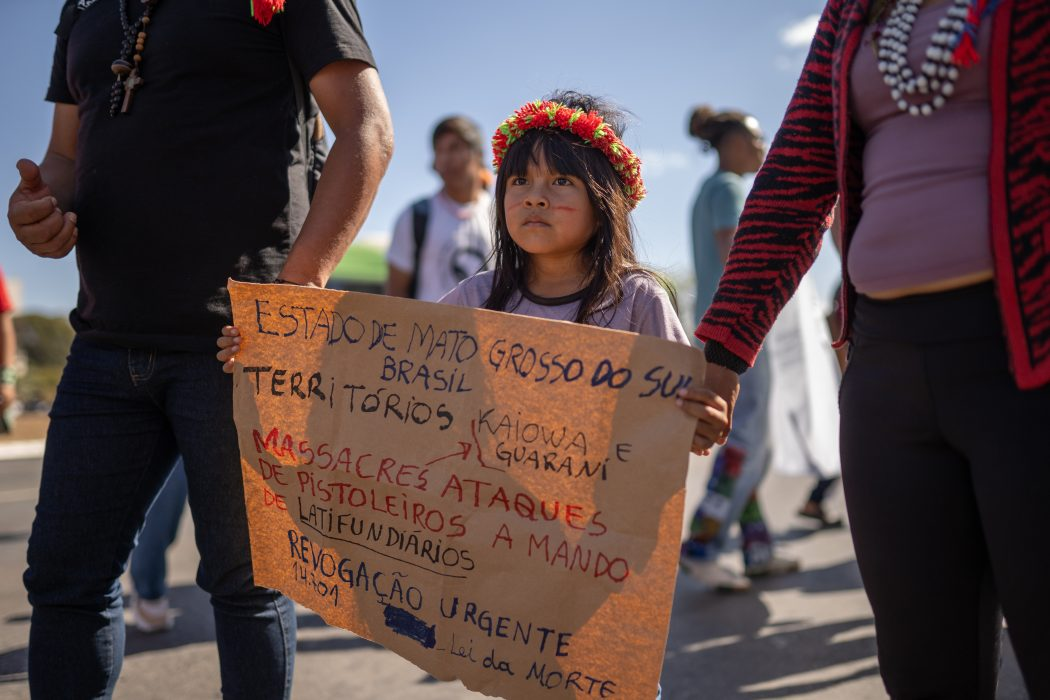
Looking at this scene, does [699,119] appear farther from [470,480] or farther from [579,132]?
[470,480]

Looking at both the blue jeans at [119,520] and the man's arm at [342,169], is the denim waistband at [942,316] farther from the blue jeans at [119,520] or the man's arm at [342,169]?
the blue jeans at [119,520]

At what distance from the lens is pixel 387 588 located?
1934mm

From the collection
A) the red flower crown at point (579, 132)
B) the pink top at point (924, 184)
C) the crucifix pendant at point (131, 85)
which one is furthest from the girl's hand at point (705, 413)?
the crucifix pendant at point (131, 85)

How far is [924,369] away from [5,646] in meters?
3.55

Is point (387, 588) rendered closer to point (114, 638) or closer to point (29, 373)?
point (114, 638)

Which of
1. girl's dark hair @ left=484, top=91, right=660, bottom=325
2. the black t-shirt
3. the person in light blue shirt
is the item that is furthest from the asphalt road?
the black t-shirt

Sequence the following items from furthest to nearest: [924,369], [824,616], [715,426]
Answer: [824,616], [715,426], [924,369]

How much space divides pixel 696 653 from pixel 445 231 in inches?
84.0

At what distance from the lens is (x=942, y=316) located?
4.63 ft

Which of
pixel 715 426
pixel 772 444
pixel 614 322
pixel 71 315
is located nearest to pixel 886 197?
pixel 715 426

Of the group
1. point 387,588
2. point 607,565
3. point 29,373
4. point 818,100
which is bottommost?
point 29,373

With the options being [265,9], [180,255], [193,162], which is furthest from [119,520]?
[265,9]

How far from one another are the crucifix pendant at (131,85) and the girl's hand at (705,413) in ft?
4.48

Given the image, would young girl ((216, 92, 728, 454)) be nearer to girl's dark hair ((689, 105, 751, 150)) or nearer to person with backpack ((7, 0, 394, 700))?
person with backpack ((7, 0, 394, 700))
